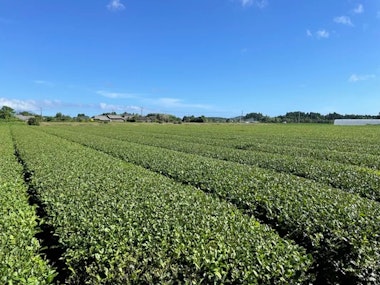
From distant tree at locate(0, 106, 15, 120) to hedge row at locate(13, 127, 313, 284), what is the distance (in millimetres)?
118598

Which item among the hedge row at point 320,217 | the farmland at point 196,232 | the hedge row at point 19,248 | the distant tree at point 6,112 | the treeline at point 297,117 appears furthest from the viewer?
the treeline at point 297,117

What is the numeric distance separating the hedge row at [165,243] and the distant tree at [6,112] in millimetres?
118598

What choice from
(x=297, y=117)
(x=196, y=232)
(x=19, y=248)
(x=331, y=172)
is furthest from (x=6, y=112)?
(x=297, y=117)

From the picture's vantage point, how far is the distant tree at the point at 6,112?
109 metres

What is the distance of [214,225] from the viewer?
5250mm

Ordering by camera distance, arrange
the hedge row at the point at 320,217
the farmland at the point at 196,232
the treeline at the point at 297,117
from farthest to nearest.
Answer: the treeline at the point at 297,117, the hedge row at the point at 320,217, the farmland at the point at 196,232

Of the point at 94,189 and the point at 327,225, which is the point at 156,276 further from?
the point at 94,189

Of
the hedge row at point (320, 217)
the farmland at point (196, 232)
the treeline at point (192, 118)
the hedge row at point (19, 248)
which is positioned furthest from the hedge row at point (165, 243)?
the treeline at point (192, 118)

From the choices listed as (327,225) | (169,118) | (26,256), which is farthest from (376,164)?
(169,118)

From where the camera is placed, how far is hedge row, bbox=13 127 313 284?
374 cm

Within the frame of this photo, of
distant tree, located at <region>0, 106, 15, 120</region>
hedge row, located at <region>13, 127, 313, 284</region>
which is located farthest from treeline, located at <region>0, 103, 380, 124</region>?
hedge row, located at <region>13, 127, 313, 284</region>

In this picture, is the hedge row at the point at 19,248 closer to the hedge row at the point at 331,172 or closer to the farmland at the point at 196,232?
the farmland at the point at 196,232

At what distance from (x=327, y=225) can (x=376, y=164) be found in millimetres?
12940

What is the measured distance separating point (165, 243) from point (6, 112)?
5055 inches
